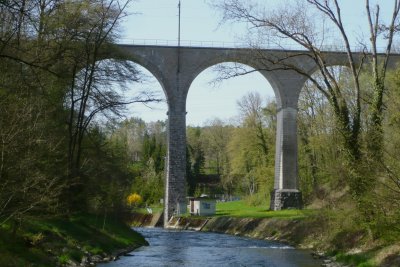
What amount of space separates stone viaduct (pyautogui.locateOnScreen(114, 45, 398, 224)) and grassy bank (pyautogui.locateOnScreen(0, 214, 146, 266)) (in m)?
15.0

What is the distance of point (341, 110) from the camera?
1595 cm

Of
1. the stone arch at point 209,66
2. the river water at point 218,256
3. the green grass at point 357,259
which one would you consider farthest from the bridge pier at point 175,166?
the green grass at point 357,259

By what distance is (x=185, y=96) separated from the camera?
3500cm

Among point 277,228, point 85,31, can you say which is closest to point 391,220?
point 85,31

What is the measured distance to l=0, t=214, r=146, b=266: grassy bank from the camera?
11.4 metres

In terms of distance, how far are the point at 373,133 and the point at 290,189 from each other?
22.1 metres

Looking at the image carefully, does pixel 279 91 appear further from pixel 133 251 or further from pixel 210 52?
pixel 133 251

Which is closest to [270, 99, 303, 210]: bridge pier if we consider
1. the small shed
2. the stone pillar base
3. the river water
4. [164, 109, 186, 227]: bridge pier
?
the stone pillar base

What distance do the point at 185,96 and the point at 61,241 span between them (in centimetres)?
2155

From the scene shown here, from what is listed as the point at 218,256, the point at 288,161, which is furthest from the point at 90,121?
the point at 288,161

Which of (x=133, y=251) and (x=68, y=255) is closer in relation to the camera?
(x=68, y=255)

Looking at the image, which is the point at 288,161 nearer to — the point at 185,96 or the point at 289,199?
the point at 289,199

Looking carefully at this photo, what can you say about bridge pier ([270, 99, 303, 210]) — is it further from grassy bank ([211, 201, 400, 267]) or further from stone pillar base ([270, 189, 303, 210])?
grassy bank ([211, 201, 400, 267])

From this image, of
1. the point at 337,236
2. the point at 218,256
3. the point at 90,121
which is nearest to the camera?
the point at 218,256
